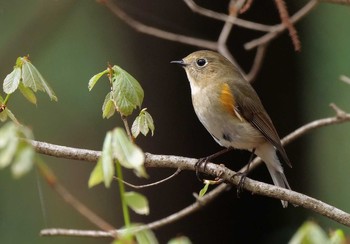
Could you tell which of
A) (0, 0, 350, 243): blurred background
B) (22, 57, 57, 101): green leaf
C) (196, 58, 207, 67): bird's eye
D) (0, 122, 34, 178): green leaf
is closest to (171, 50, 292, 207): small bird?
(196, 58, 207, 67): bird's eye

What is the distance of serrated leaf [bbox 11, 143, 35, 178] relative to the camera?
1.48 meters

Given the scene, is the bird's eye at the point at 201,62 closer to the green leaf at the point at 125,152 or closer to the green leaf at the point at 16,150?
the green leaf at the point at 125,152

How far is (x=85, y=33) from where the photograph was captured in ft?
22.5

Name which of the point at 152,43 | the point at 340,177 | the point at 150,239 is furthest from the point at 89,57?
the point at 150,239

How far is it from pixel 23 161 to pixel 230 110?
2.61m

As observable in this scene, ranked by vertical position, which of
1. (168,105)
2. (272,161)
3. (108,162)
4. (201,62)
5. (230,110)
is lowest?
(272,161)

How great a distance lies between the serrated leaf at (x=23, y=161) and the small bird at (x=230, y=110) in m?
2.45

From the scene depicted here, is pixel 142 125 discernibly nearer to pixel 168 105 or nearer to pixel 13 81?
pixel 13 81

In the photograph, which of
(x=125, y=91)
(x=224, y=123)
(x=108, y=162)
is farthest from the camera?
(x=224, y=123)

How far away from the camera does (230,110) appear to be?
406 cm

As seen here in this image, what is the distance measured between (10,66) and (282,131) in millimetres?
2228

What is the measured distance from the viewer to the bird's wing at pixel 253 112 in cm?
406

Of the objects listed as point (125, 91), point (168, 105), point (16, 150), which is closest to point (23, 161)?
point (16, 150)

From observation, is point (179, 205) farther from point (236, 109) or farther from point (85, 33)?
point (85, 33)
